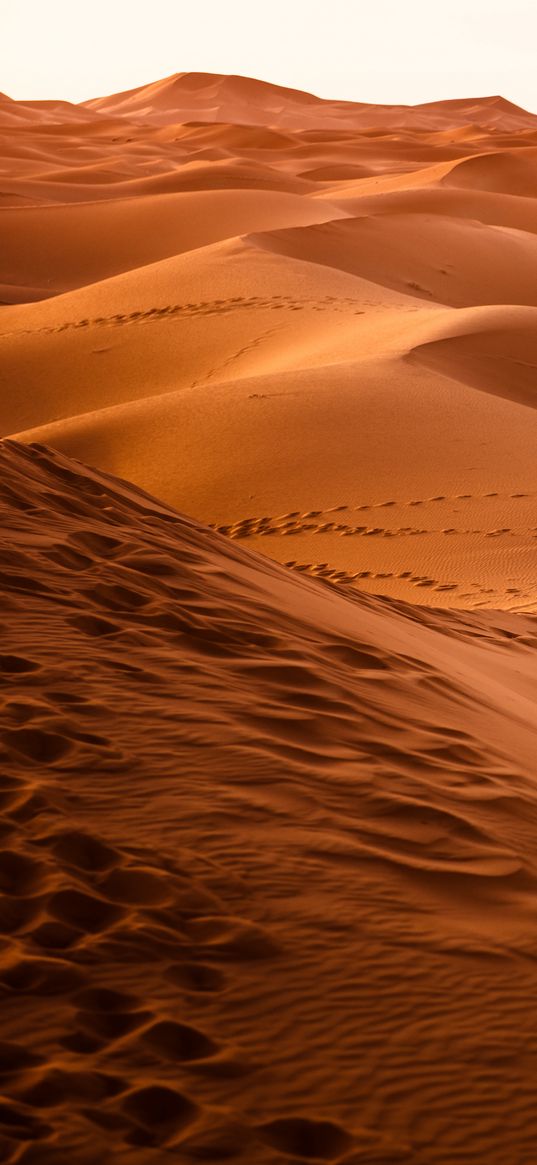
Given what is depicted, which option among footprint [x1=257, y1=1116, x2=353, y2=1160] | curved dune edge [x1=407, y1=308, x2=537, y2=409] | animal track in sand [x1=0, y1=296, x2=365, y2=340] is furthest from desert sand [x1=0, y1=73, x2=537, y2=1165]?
animal track in sand [x1=0, y1=296, x2=365, y2=340]

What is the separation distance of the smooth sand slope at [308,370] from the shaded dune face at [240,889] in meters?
3.41

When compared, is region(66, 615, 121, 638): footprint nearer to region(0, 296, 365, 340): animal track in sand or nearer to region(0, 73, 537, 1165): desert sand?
region(0, 73, 537, 1165): desert sand

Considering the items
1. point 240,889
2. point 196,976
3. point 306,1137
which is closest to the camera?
point 306,1137

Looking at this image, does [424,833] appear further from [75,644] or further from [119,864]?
[75,644]

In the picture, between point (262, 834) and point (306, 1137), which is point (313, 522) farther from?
point (306, 1137)

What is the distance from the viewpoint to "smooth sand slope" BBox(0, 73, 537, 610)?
739 cm

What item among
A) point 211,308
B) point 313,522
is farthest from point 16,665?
point 211,308

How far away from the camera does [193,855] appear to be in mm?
2088

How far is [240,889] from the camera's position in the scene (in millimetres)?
2031

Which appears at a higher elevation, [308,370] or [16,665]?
[308,370]

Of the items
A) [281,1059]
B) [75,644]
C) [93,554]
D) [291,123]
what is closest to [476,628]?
[93,554]

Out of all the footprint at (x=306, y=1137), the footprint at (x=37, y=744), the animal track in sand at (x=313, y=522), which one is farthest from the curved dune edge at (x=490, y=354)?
the footprint at (x=306, y=1137)

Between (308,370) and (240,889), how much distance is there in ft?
25.9

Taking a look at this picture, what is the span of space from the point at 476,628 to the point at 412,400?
3.93 meters
